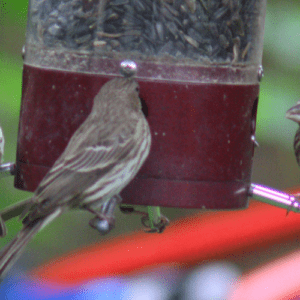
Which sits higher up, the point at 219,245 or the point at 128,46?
the point at 128,46

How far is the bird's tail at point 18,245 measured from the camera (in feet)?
10.7

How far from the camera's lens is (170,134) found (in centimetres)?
386

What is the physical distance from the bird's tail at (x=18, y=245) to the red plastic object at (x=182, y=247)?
335cm

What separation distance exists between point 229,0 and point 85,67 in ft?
2.61

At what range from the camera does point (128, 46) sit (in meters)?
3.83

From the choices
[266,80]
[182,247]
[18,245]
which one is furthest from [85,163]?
[182,247]

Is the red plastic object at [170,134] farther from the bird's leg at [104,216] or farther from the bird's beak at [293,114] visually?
the bird's beak at [293,114]

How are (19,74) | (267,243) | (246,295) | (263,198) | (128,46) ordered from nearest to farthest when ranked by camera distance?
(128,46) → (263,198) → (19,74) → (246,295) → (267,243)

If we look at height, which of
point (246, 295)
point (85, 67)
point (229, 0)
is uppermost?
point (229, 0)

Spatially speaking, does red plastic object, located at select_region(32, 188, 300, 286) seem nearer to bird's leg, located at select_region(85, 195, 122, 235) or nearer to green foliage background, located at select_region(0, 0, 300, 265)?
green foliage background, located at select_region(0, 0, 300, 265)

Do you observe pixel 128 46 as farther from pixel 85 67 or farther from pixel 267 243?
pixel 267 243

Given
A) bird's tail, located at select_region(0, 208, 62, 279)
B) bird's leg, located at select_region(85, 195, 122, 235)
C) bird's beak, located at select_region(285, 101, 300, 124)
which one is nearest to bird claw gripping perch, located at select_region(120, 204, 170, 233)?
bird's leg, located at select_region(85, 195, 122, 235)

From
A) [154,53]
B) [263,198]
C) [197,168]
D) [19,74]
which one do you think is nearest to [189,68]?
[154,53]

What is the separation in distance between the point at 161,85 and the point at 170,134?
24 centimetres
